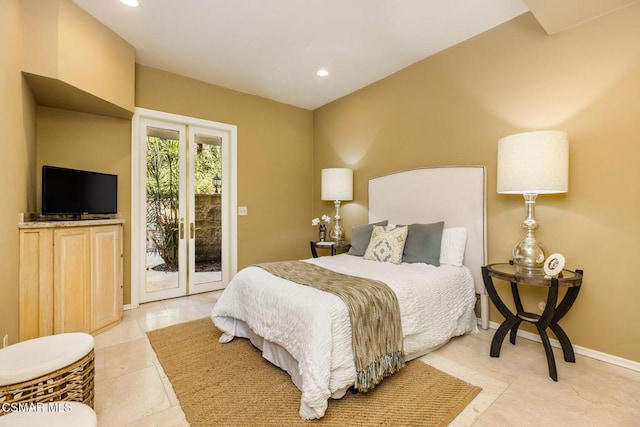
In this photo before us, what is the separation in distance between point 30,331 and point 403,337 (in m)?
2.78

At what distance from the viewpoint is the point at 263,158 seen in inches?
173

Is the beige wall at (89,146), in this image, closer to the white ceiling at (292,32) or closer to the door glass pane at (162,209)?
the door glass pane at (162,209)

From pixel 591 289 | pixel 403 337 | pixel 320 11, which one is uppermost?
pixel 320 11

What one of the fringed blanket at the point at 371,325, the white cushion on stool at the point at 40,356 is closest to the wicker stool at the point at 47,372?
the white cushion on stool at the point at 40,356

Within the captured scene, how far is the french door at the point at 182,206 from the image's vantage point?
347 centimetres

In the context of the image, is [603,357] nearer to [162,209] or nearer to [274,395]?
[274,395]

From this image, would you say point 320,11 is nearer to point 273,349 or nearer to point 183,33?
point 183,33

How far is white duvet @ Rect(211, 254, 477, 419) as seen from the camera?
1571 mm

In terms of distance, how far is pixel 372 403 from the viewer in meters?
1.68

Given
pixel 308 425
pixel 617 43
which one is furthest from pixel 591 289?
pixel 308 425

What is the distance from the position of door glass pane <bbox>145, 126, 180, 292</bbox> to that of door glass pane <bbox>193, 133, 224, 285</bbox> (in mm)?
247

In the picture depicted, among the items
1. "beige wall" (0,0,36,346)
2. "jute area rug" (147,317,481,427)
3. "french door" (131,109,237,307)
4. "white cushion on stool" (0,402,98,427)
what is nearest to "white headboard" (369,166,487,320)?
"jute area rug" (147,317,481,427)

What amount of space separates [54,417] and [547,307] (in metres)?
2.62

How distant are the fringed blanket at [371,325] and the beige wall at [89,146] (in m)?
2.41
